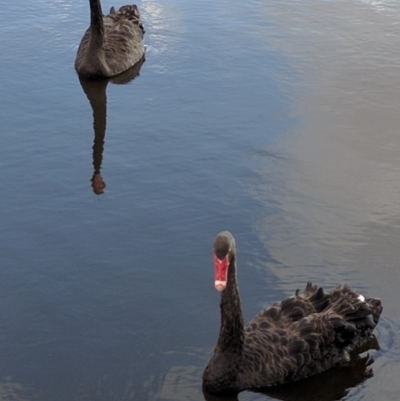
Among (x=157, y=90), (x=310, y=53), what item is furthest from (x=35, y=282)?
(x=310, y=53)

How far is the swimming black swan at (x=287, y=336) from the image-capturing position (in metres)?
5.45

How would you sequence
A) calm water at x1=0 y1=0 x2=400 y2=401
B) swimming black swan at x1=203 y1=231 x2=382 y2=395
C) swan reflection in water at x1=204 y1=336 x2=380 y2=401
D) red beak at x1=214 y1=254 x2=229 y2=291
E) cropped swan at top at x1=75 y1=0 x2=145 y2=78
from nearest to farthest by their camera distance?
red beak at x1=214 y1=254 x2=229 y2=291 → swimming black swan at x1=203 y1=231 x2=382 y2=395 → swan reflection in water at x1=204 y1=336 x2=380 y2=401 → calm water at x1=0 y1=0 x2=400 y2=401 → cropped swan at top at x1=75 y1=0 x2=145 y2=78

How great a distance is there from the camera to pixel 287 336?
5.70 metres

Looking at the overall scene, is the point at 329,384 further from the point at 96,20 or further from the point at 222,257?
the point at 96,20

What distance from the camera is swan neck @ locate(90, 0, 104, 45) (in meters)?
10.0

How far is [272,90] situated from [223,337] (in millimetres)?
4451

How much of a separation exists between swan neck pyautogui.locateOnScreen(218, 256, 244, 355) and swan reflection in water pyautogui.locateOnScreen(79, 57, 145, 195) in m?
2.47

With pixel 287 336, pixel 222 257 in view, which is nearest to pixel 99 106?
pixel 287 336

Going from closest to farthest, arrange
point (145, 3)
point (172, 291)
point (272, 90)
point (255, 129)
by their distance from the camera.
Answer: point (172, 291) < point (255, 129) < point (272, 90) < point (145, 3)

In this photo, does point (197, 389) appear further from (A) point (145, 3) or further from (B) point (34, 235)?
(A) point (145, 3)

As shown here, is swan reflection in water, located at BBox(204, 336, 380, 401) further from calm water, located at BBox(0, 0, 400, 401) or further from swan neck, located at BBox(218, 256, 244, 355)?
swan neck, located at BBox(218, 256, 244, 355)

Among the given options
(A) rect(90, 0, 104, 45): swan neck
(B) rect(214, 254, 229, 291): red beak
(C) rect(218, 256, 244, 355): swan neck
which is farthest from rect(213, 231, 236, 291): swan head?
(A) rect(90, 0, 104, 45): swan neck

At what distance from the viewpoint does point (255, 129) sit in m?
8.59

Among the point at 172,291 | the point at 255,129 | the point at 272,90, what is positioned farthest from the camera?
the point at 272,90
